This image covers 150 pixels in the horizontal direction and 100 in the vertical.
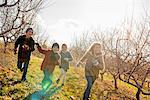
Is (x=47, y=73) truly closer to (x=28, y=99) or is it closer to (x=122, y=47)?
(x=28, y=99)

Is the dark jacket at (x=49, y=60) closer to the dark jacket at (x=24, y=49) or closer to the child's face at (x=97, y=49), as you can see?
the dark jacket at (x=24, y=49)

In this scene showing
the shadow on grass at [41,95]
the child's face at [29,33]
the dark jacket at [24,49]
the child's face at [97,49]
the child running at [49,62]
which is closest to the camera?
the child's face at [97,49]

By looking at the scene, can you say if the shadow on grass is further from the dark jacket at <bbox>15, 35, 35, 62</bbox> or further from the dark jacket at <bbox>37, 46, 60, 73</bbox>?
the dark jacket at <bbox>15, 35, 35, 62</bbox>

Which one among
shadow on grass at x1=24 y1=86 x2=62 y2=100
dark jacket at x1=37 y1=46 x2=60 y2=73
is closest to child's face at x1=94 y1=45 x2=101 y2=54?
dark jacket at x1=37 y1=46 x2=60 y2=73

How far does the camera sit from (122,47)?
713 inches

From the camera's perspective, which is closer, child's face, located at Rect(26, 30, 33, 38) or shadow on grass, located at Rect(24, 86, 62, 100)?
shadow on grass, located at Rect(24, 86, 62, 100)

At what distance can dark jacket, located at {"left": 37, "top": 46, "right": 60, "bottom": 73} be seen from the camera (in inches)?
447

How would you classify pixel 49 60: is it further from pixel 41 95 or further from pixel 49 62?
pixel 41 95

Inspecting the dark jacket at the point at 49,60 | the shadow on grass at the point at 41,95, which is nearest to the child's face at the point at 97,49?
the dark jacket at the point at 49,60

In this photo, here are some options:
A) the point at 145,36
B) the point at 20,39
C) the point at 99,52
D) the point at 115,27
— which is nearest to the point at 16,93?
the point at 20,39

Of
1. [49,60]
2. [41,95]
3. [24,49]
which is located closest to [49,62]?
[49,60]

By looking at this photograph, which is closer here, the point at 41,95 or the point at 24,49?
the point at 41,95

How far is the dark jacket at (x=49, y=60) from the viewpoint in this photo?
37.2 feet

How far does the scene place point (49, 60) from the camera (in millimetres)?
11438
